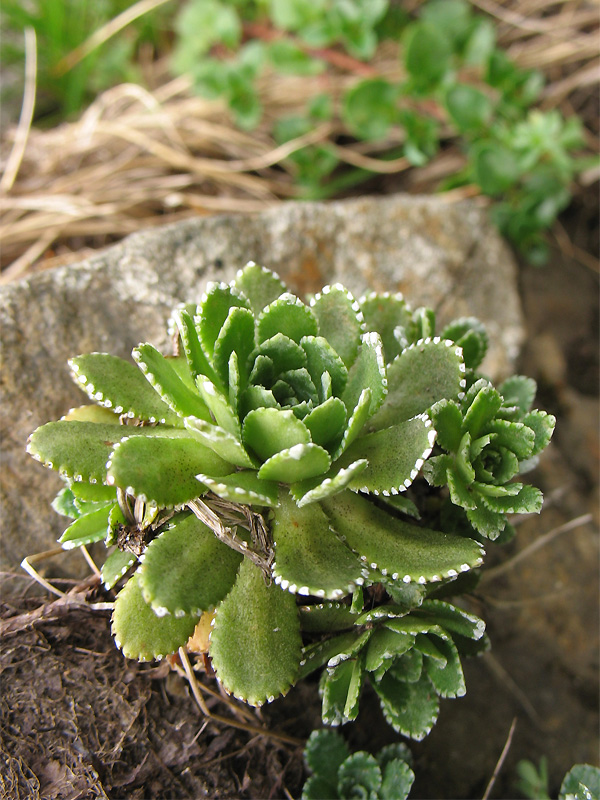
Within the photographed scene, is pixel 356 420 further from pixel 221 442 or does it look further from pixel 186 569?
pixel 186 569

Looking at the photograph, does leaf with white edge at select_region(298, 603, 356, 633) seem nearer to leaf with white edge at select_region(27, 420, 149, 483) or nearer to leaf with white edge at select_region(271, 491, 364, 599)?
leaf with white edge at select_region(271, 491, 364, 599)

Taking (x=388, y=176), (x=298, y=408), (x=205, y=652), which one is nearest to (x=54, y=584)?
(x=205, y=652)

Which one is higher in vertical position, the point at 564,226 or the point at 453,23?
the point at 453,23

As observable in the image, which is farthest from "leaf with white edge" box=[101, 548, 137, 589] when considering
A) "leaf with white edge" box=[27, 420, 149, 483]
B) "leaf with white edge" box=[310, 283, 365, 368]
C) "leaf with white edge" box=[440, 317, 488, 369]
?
"leaf with white edge" box=[440, 317, 488, 369]

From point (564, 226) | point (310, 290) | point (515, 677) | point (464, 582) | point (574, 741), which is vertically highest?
point (310, 290)

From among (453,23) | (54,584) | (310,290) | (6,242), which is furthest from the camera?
(453,23)

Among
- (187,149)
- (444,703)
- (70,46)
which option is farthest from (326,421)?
(70,46)

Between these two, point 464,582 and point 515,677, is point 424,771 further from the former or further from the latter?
point 464,582
